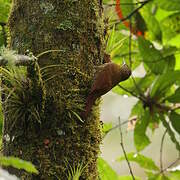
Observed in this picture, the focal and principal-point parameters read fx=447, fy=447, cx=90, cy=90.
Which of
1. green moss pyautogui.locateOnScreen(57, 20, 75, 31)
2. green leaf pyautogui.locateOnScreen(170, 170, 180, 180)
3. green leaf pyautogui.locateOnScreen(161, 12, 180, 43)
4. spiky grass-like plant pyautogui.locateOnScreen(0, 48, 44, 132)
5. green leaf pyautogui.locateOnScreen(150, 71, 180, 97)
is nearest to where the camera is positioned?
spiky grass-like plant pyautogui.locateOnScreen(0, 48, 44, 132)

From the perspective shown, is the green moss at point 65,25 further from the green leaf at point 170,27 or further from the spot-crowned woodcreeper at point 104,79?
the green leaf at point 170,27

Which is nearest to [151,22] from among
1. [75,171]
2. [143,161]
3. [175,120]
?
[175,120]

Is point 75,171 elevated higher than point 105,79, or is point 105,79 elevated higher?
point 105,79

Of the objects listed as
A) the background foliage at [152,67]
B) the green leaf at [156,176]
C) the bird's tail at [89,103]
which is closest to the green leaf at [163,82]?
the background foliage at [152,67]

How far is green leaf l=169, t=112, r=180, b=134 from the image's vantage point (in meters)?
1.90

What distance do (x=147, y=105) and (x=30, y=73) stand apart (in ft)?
3.55

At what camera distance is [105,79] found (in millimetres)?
1050

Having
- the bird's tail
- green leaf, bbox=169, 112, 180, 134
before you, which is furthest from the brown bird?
green leaf, bbox=169, 112, 180, 134

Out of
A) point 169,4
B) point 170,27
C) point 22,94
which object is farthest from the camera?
point 170,27

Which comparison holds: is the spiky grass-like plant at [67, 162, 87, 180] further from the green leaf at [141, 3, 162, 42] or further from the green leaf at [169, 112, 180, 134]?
the green leaf at [141, 3, 162, 42]

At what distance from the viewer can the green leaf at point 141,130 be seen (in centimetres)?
196

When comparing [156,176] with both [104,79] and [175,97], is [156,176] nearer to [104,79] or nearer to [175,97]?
[175,97]

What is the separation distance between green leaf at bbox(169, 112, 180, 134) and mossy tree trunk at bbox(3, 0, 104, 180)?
826 millimetres

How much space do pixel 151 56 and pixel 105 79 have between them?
94 cm
